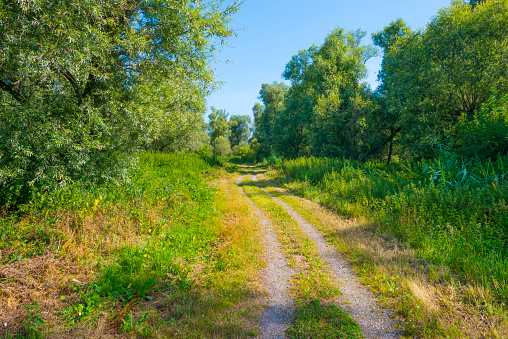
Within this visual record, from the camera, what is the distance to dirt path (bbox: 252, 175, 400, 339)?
3.19 meters

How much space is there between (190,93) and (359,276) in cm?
883

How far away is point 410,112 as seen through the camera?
50.5ft

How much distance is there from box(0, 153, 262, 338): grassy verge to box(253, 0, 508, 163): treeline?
35.3 feet

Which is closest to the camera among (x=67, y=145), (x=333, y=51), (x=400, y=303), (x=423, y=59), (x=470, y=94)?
(x=400, y=303)

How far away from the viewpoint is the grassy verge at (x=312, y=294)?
3139mm

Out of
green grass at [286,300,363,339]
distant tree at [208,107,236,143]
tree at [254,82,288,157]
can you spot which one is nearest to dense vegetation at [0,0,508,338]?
green grass at [286,300,363,339]

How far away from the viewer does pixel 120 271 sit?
172 inches

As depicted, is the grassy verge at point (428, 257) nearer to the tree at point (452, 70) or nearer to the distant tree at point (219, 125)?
the tree at point (452, 70)

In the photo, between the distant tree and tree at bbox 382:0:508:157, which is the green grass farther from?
the distant tree

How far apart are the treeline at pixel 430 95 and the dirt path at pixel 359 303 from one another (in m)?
8.41

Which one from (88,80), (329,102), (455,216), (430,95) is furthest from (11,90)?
(329,102)

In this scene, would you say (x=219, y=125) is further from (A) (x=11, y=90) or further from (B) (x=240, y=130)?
(A) (x=11, y=90)

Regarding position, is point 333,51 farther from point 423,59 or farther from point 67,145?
point 67,145

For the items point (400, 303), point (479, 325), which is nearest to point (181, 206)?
point (400, 303)
